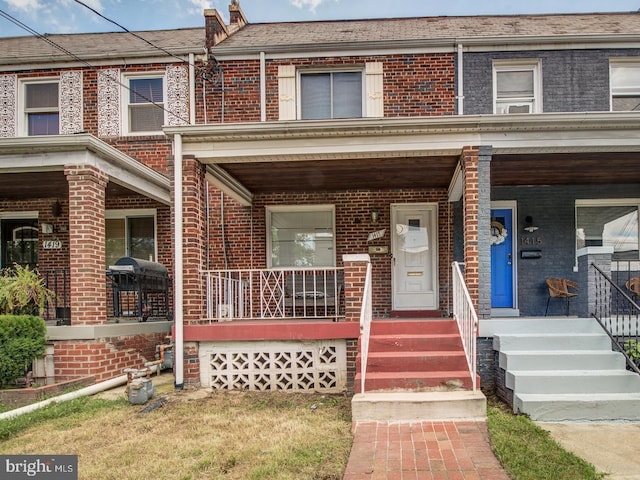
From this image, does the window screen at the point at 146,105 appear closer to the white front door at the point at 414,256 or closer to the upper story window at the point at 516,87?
the white front door at the point at 414,256

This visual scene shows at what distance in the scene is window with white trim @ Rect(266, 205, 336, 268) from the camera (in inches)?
371

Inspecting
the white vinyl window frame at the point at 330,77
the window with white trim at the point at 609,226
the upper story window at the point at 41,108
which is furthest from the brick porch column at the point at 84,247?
the window with white trim at the point at 609,226

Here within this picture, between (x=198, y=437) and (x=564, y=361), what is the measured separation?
161 inches

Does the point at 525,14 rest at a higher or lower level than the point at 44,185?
higher

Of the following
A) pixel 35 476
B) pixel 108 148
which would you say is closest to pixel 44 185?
pixel 108 148

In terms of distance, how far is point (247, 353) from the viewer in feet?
21.3

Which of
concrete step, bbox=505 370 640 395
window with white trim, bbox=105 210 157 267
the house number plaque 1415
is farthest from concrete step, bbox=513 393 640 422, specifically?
window with white trim, bbox=105 210 157 267

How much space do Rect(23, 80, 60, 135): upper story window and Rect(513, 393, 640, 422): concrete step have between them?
9961 millimetres

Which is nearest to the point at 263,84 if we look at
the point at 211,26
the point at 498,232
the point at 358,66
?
the point at 211,26

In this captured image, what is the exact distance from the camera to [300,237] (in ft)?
31.1

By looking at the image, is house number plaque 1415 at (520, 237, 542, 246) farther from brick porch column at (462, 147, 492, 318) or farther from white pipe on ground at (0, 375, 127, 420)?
white pipe on ground at (0, 375, 127, 420)

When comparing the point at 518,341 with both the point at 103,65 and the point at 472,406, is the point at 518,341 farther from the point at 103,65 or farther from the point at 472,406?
the point at 103,65

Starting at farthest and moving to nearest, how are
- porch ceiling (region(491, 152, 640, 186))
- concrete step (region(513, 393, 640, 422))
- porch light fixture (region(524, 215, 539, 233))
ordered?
1. porch light fixture (region(524, 215, 539, 233))
2. porch ceiling (region(491, 152, 640, 186))
3. concrete step (region(513, 393, 640, 422))

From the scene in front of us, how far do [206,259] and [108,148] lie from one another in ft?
8.23
